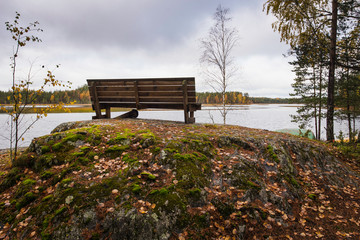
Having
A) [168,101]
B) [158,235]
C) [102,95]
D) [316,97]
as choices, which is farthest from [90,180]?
[316,97]

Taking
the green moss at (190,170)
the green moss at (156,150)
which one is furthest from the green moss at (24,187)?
the green moss at (190,170)

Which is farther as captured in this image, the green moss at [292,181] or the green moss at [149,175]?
the green moss at [292,181]

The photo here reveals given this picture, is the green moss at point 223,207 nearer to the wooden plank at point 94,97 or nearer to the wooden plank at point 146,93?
the wooden plank at point 146,93

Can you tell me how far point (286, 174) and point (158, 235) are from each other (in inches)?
138

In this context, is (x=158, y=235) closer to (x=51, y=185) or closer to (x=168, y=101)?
(x=51, y=185)

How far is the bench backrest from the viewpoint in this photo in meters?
6.98

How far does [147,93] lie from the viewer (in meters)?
7.42

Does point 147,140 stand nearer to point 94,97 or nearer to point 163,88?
point 163,88

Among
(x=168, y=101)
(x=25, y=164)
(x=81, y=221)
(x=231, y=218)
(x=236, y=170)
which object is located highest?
(x=168, y=101)

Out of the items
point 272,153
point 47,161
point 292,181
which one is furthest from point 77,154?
point 292,181

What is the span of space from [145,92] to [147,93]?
0.31 feet

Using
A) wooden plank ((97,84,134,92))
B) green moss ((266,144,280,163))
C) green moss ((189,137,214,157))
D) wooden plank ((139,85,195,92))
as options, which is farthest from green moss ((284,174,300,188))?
wooden plank ((97,84,134,92))

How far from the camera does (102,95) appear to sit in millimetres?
8016

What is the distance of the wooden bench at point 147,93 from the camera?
275 inches
